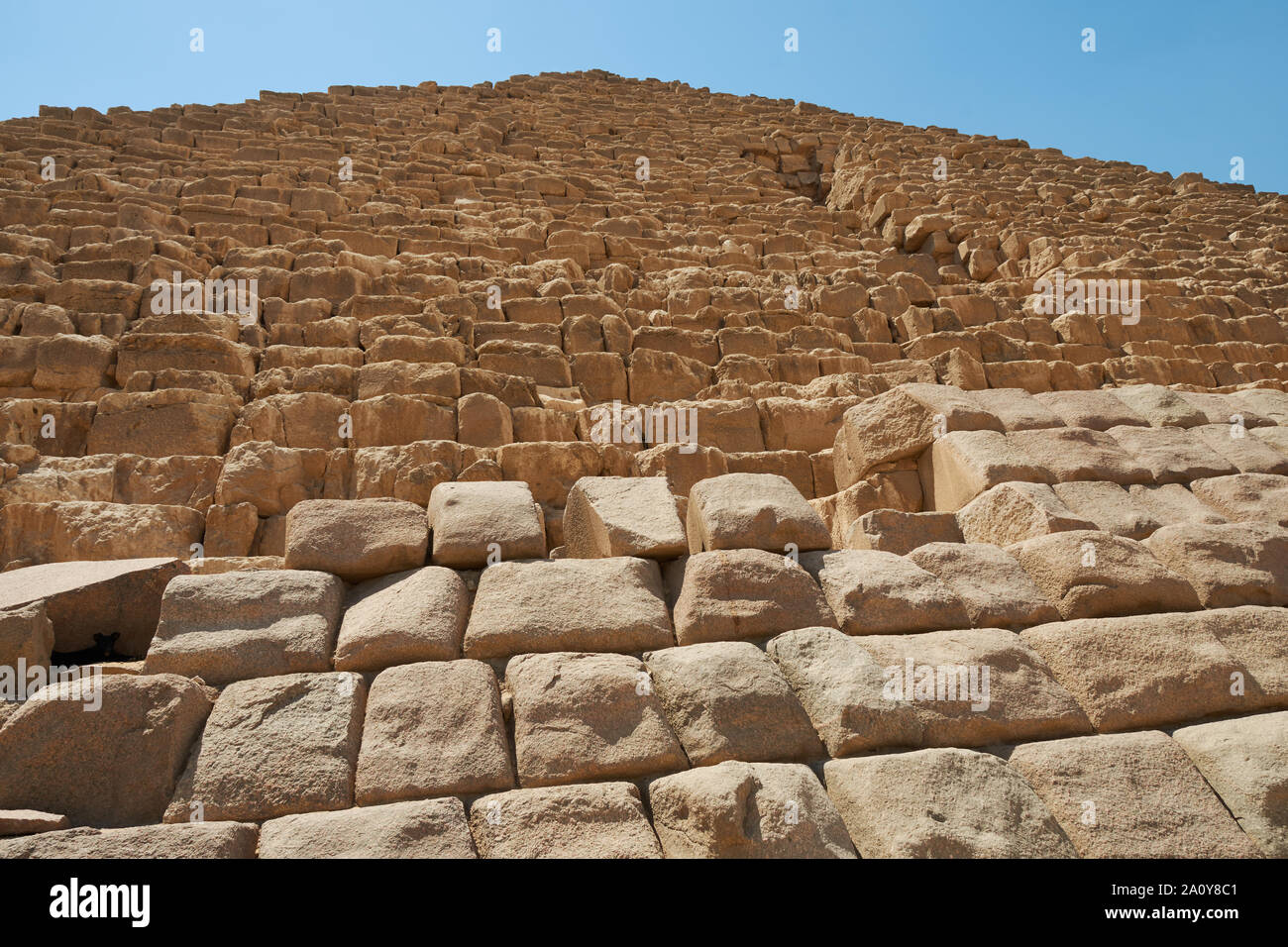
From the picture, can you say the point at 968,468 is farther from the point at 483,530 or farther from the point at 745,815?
the point at 745,815

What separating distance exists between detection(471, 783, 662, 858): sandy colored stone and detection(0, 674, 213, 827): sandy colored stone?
0.99 meters

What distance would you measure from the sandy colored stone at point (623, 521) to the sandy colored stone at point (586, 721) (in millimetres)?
686

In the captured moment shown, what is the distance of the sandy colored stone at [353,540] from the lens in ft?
11.5

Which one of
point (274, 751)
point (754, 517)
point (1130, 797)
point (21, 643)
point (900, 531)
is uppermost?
point (754, 517)

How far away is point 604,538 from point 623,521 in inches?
4.4

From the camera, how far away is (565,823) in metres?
2.51

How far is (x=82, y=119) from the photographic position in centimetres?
1236

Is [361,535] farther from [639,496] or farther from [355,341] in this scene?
[355,341]

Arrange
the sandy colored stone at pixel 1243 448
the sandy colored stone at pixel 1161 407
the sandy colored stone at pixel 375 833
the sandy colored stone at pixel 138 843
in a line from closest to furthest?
the sandy colored stone at pixel 138 843, the sandy colored stone at pixel 375 833, the sandy colored stone at pixel 1243 448, the sandy colored stone at pixel 1161 407

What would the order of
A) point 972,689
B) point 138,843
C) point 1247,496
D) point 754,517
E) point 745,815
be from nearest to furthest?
point 138,843, point 745,815, point 972,689, point 754,517, point 1247,496

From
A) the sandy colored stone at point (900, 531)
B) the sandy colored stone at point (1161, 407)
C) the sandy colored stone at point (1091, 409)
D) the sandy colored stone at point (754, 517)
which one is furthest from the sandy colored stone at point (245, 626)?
the sandy colored stone at point (1161, 407)

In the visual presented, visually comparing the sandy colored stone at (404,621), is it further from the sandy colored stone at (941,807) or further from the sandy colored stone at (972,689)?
the sandy colored stone at (972,689)

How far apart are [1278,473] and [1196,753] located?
2788 mm

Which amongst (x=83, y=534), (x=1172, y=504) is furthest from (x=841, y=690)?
(x=83, y=534)
